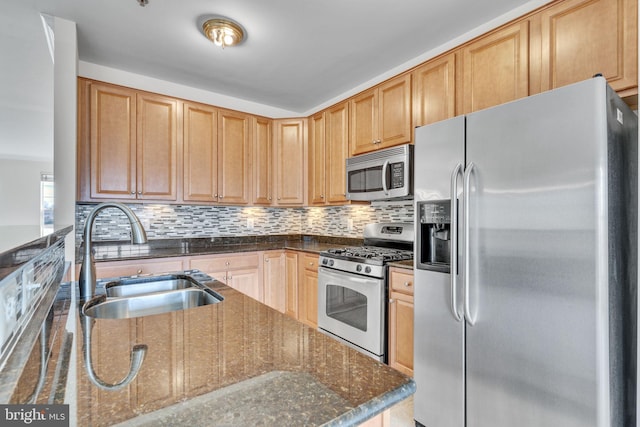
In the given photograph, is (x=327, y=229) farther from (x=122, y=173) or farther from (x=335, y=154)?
(x=122, y=173)

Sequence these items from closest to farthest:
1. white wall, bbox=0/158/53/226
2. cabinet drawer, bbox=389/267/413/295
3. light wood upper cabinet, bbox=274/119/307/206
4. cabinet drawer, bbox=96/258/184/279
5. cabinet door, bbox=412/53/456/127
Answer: cabinet drawer, bbox=389/267/413/295 → cabinet door, bbox=412/53/456/127 → cabinet drawer, bbox=96/258/184/279 → light wood upper cabinet, bbox=274/119/307/206 → white wall, bbox=0/158/53/226

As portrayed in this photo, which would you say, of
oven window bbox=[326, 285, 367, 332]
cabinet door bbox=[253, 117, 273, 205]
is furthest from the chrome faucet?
cabinet door bbox=[253, 117, 273, 205]

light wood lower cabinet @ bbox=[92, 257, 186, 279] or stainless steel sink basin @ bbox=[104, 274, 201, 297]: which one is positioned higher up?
stainless steel sink basin @ bbox=[104, 274, 201, 297]

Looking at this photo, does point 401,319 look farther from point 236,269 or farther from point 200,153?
point 200,153

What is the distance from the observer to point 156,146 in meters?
2.86

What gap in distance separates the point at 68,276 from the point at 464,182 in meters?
2.11

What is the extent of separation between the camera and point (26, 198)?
491 centimetres

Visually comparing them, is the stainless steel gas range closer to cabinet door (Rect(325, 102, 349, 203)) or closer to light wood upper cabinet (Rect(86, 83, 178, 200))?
cabinet door (Rect(325, 102, 349, 203))

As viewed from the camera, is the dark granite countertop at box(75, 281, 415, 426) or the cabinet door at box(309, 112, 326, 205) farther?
the cabinet door at box(309, 112, 326, 205)

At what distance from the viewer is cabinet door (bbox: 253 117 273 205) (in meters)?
3.44

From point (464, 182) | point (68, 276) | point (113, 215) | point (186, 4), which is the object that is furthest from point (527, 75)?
point (113, 215)

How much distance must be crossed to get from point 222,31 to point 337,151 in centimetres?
149

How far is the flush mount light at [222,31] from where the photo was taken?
6.86 feet

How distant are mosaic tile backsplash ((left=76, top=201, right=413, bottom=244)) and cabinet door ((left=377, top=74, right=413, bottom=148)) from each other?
624 mm
